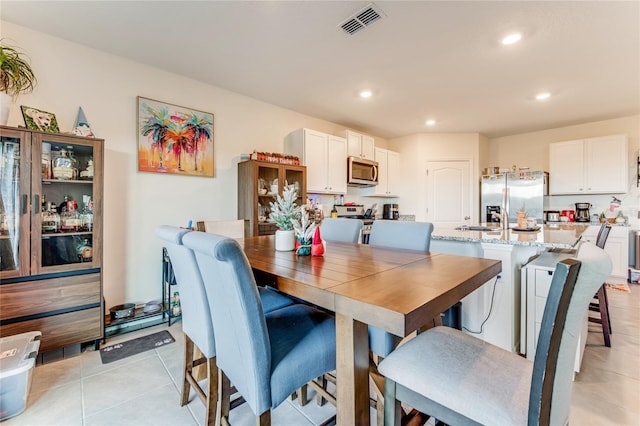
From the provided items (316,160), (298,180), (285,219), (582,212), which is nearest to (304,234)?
(285,219)

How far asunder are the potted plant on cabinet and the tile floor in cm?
179

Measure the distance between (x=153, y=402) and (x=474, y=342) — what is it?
176 cm

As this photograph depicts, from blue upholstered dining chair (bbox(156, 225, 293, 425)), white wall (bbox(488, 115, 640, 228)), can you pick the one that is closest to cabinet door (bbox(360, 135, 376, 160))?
white wall (bbox(488, 115, 640, 228))

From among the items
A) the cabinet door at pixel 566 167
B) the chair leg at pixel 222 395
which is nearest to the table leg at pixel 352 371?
the chair leg at pixel 222 395

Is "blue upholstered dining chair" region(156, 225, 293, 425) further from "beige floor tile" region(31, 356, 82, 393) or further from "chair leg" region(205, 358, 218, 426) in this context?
"beige floor tile" region(31, 356, 82, 393)

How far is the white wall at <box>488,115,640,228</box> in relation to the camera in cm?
432

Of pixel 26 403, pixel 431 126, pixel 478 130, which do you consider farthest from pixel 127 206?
pixel 478 130

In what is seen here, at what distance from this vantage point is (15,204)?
192 centimetres

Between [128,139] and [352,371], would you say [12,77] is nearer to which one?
[128,139]

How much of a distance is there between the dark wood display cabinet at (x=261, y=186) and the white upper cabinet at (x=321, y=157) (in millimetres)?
309

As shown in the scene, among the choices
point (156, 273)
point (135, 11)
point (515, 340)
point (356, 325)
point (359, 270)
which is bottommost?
point (515, 340)

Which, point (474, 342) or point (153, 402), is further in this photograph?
point (153, 402)

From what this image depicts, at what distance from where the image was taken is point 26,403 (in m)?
1.56

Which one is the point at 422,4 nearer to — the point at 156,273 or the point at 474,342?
the point at 474,342
